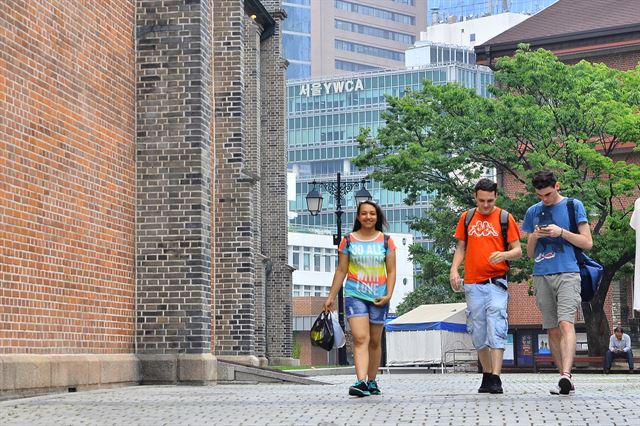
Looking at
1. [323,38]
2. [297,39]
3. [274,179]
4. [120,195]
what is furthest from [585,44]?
[323,38]

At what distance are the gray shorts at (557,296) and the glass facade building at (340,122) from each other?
418ft

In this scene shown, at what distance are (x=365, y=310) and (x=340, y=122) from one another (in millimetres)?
138724

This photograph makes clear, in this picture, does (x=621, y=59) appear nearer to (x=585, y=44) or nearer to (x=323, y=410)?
(x=585, y=44)

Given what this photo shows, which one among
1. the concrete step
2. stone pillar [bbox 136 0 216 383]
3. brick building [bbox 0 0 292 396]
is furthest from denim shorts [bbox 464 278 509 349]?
the concrete step

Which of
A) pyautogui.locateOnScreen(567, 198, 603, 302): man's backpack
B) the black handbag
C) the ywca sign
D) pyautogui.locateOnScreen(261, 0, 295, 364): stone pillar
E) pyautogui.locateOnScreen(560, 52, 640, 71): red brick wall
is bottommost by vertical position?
the black handbag

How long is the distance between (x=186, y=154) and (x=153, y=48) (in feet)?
5.03

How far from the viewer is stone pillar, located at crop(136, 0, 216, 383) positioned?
1972 cm

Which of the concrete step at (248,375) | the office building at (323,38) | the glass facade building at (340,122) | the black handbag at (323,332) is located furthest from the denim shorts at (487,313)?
the office building at (323,38)

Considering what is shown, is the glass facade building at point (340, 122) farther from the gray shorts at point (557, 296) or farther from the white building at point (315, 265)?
the gray shorts at point (557, 296)

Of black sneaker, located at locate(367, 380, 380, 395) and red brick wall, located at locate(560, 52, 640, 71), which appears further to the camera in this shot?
red brick wall, located at locate(560, 52, 640, 71)

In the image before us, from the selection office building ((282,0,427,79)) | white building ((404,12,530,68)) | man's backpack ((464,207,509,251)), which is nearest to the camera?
man's backpack ((464,207,509,251))

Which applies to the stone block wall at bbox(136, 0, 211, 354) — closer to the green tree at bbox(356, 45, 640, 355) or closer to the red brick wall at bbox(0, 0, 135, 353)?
the red brick wall at bbox(0, 0, 135, 353)

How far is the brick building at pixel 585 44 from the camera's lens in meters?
55.4

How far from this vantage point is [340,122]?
499ft
